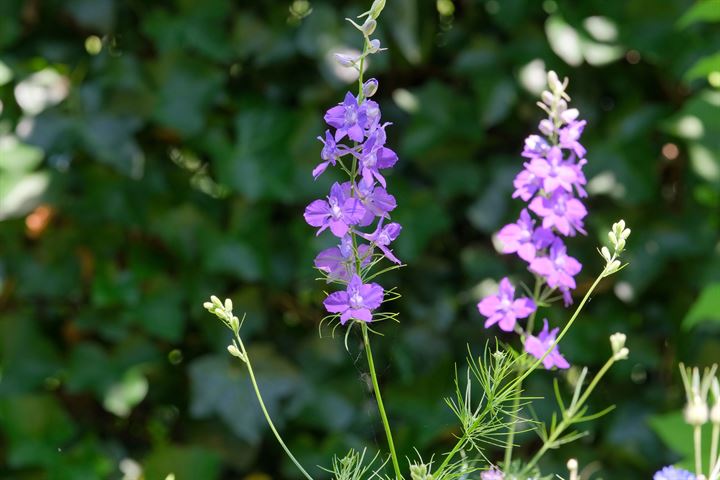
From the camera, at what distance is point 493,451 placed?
1.70 metres

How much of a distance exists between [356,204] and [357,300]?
61 millimetres

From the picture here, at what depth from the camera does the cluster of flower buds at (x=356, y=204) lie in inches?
24.1

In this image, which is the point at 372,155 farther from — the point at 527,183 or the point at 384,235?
the point at 527,183

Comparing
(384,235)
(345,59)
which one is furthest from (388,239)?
(345,59)

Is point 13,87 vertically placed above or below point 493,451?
above

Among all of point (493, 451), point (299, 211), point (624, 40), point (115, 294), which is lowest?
point (493, 451)

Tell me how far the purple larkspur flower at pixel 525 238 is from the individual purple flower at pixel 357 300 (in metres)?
0.16

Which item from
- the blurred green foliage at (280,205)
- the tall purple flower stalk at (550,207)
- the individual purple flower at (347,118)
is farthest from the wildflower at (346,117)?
the blurred green foliage at (280,205)

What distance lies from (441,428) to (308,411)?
23 cm

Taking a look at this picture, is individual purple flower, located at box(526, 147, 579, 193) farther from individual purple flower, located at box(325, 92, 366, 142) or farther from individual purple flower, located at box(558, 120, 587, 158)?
individual purple flower, located at box(325, 92, 366, 142)

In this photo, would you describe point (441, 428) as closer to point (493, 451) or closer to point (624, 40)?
point (493, 451)

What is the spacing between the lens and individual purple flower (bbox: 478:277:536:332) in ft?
2.42

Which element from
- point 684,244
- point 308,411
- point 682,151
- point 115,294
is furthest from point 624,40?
point 115,294

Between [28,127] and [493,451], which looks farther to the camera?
[493,451]
